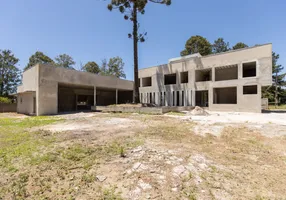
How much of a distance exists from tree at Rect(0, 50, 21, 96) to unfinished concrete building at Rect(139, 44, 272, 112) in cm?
2509

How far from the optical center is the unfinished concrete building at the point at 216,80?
14812 mm

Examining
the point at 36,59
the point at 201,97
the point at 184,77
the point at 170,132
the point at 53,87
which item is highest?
the point at 36,59

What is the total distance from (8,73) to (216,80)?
119 ft

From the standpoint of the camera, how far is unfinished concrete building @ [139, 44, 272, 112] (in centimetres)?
1481

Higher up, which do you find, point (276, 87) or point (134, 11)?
point (134, 11)

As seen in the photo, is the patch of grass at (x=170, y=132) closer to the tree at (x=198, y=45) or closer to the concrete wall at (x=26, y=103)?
the concrete wall at (x=26, y=103)

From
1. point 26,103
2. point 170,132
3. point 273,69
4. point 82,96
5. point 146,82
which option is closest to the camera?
point 170,132

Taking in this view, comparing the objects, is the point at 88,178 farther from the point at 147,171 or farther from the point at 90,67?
the point at 90,67

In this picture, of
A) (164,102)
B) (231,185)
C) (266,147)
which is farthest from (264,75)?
(231,185)

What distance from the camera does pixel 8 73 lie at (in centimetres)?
2844

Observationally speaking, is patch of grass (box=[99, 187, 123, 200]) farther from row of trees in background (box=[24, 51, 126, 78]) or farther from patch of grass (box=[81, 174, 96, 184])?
row of trees in background (box=[24, 51, 126, 78])

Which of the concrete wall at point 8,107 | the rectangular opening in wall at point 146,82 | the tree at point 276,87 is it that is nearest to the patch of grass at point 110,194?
the rectangular opening in wall at point 146,82

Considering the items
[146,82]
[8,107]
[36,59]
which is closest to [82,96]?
[8,107]

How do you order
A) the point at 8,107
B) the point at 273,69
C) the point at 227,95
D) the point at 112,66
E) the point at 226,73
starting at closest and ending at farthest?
1. the point at 8,107
2. the point at 226,73
3. the point at 227,95
4. the point at 273,69
5. the point at 112,66
